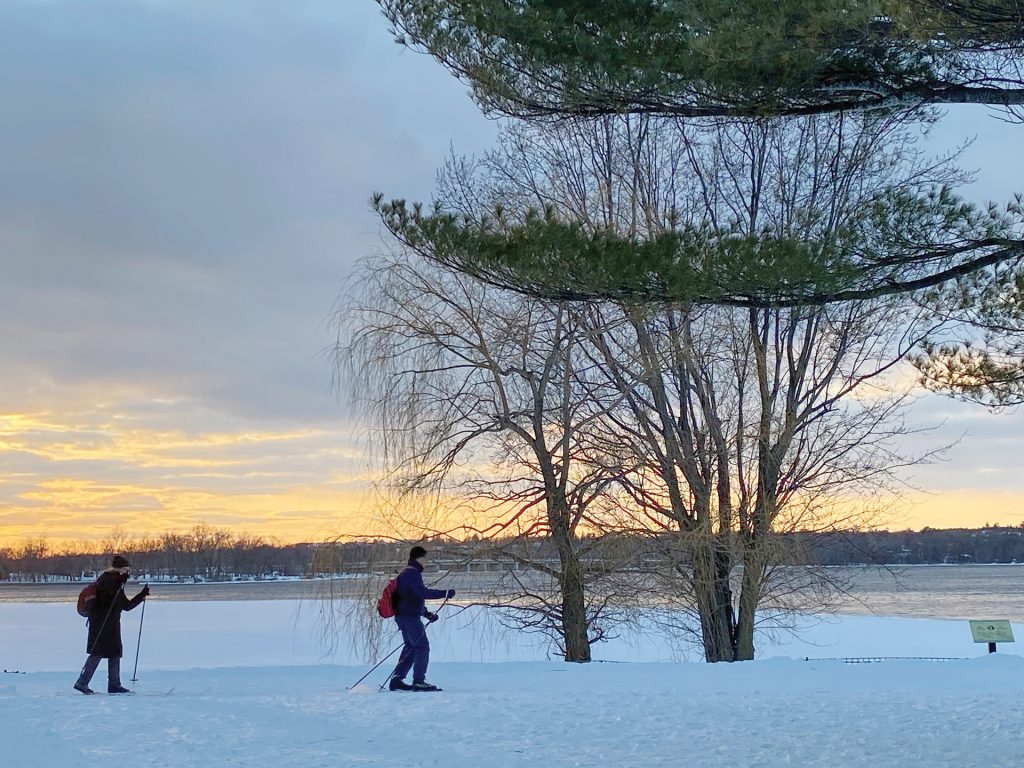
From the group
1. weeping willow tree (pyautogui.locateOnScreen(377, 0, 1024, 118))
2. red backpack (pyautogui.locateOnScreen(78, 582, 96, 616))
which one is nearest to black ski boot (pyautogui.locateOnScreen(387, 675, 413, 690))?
red backpack (pyautogui.locateOnScreen(78, 582, 96, 616))

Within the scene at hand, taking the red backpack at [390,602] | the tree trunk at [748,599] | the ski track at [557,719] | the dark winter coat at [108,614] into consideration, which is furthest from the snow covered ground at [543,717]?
the tree trunk at [748,599]

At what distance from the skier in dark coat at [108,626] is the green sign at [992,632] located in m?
10.2

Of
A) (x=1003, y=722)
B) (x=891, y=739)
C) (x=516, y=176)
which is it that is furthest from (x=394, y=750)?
(x=516, y=176)

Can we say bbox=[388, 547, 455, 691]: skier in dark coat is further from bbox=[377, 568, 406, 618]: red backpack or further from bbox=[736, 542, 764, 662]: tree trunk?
bbox=[736, 542, 764, 662]: tree trunk

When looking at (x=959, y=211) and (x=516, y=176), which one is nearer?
(x=959, y=211)

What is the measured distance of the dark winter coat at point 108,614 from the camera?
11.7 m

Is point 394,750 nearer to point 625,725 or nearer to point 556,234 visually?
point 625,725

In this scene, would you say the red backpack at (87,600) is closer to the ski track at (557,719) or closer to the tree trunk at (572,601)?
the ski track at (557,719)

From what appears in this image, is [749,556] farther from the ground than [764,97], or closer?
closer

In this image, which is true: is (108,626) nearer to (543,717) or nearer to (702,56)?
(543,717)

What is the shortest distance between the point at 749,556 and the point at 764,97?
8889 millimetres

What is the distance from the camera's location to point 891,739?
27.2 ft

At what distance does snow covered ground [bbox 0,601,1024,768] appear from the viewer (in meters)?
7.68

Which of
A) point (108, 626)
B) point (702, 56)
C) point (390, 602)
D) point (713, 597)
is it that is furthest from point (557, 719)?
point (713, 597)
